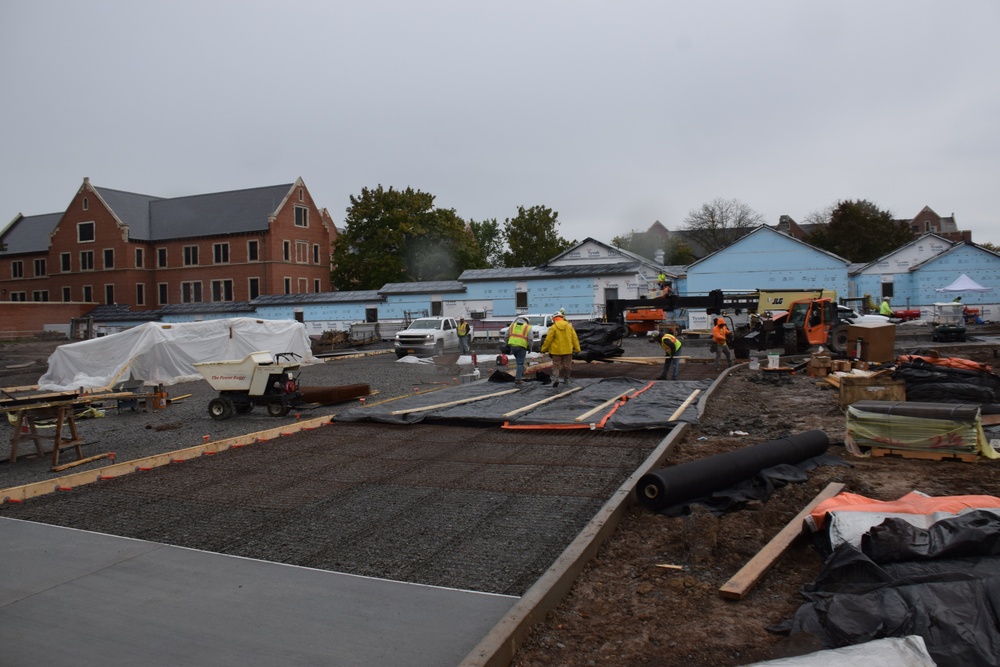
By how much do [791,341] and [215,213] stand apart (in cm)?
5317

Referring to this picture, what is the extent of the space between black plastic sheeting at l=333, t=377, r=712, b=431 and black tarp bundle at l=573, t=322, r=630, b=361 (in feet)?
21.7

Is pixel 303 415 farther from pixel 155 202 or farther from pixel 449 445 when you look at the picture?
pixel 155 202

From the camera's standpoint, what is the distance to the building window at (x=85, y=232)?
61688mm

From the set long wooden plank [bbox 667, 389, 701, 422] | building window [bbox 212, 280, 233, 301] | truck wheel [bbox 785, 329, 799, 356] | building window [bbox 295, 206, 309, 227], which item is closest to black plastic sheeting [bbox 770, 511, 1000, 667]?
long wooden plank [bbox 667, 389, 701, 422]

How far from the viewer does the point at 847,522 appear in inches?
187

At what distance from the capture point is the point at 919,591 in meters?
3.62

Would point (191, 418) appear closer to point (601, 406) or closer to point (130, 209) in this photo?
point (601, 406)

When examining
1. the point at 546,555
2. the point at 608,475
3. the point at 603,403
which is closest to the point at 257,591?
the point at 546,555

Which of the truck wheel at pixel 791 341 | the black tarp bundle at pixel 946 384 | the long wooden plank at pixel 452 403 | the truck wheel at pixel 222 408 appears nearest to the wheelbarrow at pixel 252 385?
the truck wheel at pixel 222 408

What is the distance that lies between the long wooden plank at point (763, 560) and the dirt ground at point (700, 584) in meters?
0.06

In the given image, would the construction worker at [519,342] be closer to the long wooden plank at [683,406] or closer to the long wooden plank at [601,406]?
the long wooden plank at [601,406]

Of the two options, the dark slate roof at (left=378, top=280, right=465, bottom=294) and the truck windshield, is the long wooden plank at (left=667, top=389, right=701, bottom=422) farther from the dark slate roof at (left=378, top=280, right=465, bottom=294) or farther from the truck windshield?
the dark slate roof at (left=378, top=280, right=465, bottom=294)

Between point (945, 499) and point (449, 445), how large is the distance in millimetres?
6133

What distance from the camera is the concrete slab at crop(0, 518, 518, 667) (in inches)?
160
